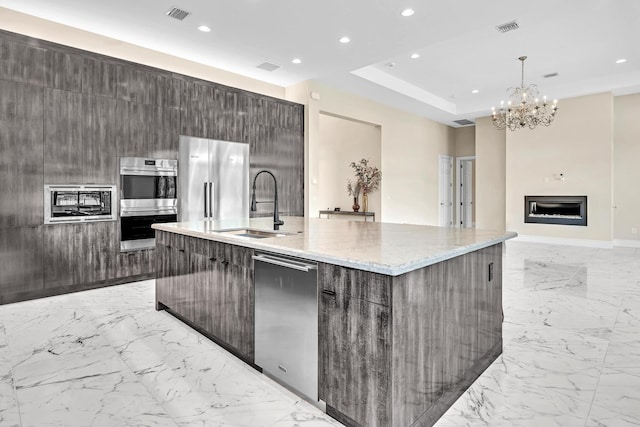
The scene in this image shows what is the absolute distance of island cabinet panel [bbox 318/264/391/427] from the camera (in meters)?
1.44

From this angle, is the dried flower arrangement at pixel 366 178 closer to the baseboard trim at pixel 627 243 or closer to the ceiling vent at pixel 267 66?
the ceiling vent at pixel 267 66

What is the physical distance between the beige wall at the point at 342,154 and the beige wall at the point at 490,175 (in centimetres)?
308

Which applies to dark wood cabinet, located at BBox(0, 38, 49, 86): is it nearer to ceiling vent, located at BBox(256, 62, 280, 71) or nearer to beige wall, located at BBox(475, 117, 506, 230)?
ceiling vent, located at BBox(256, 62, 280, 71)

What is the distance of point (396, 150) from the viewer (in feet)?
26.8

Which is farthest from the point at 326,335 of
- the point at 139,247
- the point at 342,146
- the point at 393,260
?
the point at 342,146

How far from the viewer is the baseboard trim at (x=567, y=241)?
283 inches

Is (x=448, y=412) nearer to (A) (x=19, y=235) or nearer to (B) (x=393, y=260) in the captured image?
(B) (x=393, y=260)

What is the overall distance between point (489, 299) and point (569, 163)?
6.93 m

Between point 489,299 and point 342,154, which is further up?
point 342,154

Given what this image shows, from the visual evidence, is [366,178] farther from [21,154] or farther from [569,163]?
[21,154]

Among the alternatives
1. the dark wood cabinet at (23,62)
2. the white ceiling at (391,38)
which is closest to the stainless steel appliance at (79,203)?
the dark wood cabinet at (23,62)

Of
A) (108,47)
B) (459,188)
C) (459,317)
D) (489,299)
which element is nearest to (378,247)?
(459,317)

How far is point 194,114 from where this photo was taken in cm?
483

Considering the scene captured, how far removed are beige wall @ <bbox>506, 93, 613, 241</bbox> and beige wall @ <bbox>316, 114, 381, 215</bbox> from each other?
3195 mm
